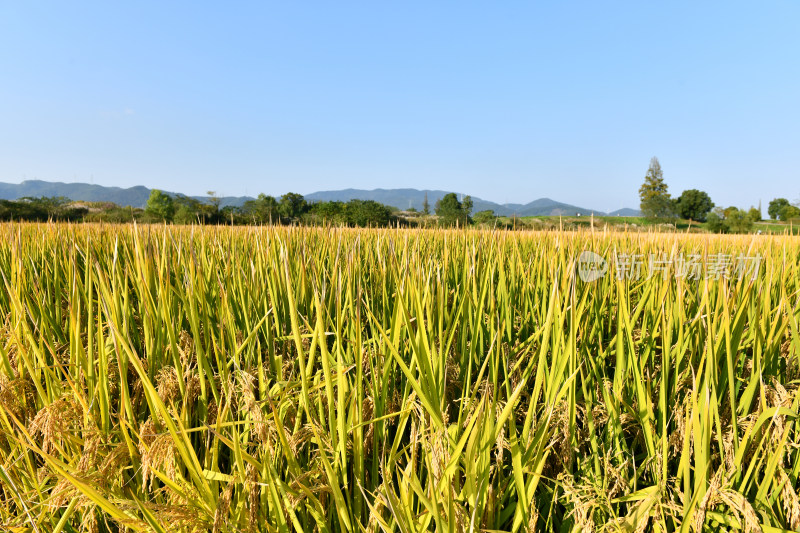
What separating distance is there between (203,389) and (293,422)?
218 millimetres

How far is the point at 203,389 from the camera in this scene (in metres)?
0.90

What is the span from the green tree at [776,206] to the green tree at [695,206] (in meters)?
10.3

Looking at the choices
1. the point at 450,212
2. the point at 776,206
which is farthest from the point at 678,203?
the point at 450,212

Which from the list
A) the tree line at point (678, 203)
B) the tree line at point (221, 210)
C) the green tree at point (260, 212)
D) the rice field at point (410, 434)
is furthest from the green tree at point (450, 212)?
the tree line at point (678, 203)

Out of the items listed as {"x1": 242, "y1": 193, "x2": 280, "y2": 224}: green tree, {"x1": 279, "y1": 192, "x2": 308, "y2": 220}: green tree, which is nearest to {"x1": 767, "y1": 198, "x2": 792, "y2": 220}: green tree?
{"x1": 279, "y1": 192, "x2": 308, "y2": 220}: green tree

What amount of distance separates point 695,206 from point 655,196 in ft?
20.6

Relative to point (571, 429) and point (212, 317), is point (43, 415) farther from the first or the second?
point (571, 429)

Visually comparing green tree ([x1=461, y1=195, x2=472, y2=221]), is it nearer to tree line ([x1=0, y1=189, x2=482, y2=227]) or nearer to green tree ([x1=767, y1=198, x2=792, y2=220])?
tree line ([x1=0, y1=189, x2=482, y2=227])

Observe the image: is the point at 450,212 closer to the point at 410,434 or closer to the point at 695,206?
the point at 410,434

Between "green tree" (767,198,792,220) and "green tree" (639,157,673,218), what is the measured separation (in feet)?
54.2

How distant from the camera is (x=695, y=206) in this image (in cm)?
6525

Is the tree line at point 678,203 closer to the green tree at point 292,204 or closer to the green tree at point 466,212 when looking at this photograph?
the green tree at point 466,212

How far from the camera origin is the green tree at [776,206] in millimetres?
65275

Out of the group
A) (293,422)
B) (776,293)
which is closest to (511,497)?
(293,422)
